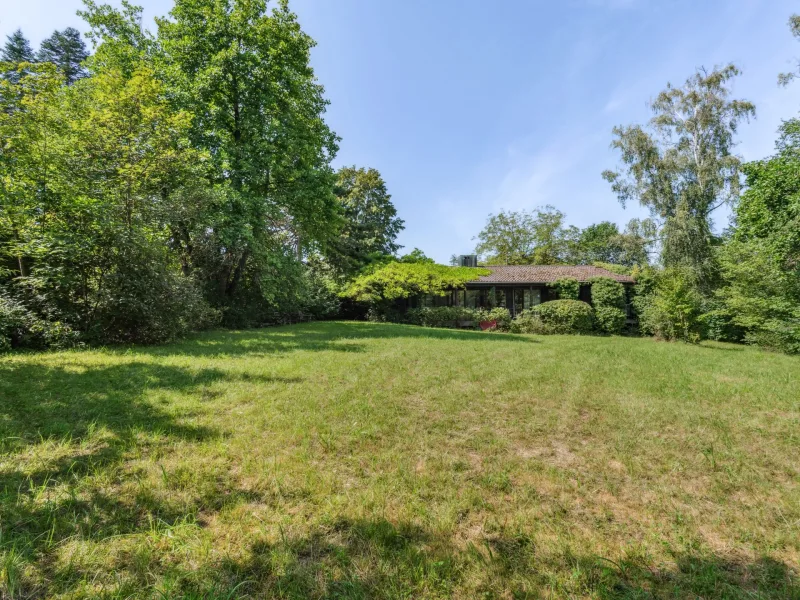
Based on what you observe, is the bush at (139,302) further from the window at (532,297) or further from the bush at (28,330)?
the window at (532,297)

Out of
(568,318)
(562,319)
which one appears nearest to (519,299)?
(562,319)

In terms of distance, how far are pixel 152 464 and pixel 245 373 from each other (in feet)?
11.1

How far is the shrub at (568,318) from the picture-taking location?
1875 centimetres

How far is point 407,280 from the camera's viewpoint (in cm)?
2083

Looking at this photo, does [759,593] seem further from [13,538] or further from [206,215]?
[206,215]

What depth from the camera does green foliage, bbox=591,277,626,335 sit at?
63.3ft

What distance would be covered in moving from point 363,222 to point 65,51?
33.7 metres

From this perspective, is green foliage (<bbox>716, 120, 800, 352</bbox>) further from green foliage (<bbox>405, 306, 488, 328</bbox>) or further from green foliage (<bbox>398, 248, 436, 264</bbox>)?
green foliage (<bbox>398, 248, 436, 264</bbox>)

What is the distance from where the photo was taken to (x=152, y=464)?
10.2ft

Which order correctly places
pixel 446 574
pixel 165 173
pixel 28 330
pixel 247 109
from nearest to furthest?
pixel 446 574 < pixel 28 330 < pixel 165 173 < pixel 247 109

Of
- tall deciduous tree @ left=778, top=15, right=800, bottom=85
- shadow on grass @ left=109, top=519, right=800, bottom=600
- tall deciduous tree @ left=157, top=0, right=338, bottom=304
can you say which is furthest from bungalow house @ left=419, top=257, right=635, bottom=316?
shadow on grass @ left=109, top=519, right=800, bottom=600

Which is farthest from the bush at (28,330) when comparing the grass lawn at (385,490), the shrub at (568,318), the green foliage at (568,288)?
the green foliage at (568,288)

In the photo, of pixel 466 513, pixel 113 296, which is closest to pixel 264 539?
pixel 466 513

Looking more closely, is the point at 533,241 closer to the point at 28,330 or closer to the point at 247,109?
the point at 247,109
